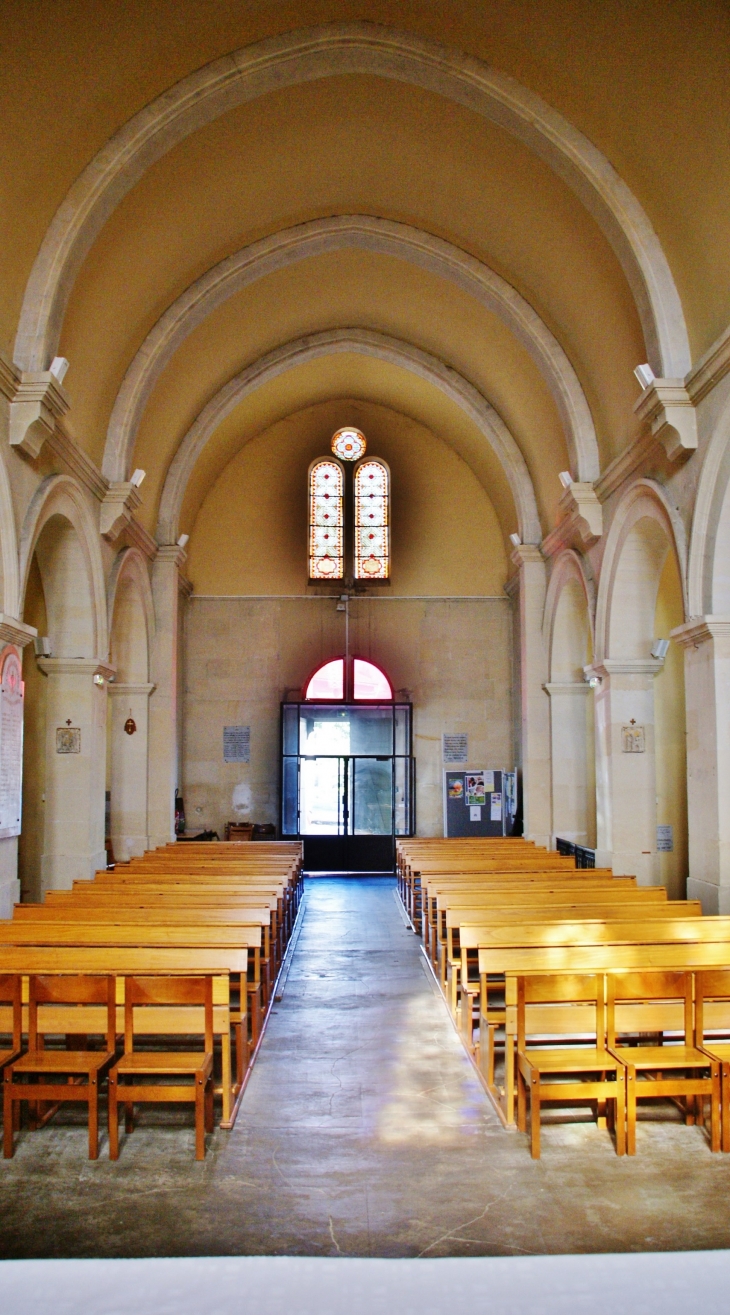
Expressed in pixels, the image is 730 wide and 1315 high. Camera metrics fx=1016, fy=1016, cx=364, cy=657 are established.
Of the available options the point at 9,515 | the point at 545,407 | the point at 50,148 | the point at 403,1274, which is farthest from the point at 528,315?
the point at 403,1274

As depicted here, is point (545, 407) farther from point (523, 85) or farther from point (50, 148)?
point (50, 148)

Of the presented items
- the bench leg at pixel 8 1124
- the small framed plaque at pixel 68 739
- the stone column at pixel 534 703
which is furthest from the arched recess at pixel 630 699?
the bench leg at pixel 8 1124

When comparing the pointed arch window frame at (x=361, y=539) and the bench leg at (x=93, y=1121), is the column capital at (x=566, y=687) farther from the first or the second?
the bench leg at (x=93, y=1121)

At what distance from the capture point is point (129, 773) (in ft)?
49.5

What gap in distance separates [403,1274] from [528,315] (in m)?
13.2

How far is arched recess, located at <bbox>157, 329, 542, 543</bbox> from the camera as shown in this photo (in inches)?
627

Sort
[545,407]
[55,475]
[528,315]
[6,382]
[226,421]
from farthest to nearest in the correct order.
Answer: [226,421] → [545,407] → [528,315] → [55,475] → [6,382]

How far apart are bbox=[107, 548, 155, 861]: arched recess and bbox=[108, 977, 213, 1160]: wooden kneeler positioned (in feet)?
32.6

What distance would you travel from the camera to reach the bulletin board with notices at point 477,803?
19.0 meters

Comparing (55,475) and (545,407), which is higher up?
(545,407)

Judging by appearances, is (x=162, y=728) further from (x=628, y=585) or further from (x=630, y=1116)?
(x=630, y=1116)

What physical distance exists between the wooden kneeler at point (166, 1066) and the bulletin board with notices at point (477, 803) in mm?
13920

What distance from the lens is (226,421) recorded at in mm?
17953

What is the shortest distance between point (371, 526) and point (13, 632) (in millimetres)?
11636
